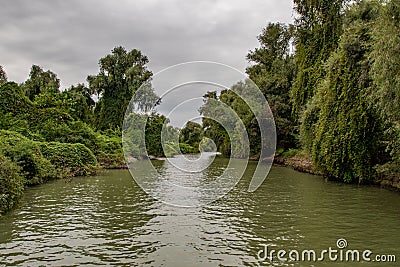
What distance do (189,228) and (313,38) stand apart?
21502mm


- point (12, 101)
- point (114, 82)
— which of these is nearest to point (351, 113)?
point (12, 101)

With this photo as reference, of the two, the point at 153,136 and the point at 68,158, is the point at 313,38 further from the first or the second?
the point at 153,136

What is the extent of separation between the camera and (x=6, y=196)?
969 centimetres

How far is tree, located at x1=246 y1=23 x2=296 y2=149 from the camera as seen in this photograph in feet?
115

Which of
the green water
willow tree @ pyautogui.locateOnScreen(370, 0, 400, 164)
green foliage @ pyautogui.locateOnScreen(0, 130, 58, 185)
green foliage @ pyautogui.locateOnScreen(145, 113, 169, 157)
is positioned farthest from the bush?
willow tree @ pyautogui.locateOnScreen(370, 0, 400, 164)

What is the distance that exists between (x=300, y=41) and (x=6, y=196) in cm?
2405

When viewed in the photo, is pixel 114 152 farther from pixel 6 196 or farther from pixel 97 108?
pixel 97 108

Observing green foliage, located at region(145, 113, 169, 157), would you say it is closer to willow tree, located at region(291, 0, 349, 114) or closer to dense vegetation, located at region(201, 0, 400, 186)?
dense vegetation, located at region(201, 0, 400, 186)

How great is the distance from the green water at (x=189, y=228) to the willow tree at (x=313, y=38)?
13196 millimetres

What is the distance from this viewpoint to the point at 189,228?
8977mm

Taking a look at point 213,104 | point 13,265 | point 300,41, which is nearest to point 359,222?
point 13,265

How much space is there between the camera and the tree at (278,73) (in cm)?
3500

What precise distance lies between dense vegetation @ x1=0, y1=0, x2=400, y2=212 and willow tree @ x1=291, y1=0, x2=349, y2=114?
73mm

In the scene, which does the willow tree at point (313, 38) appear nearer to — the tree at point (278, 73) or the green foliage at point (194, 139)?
the tree at point (278, 73)
